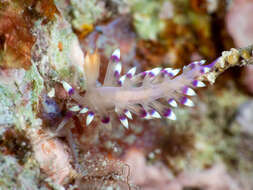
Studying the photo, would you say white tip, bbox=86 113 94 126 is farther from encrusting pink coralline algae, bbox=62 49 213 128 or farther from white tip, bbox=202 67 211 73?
white tip, bbox=202 67 211 73

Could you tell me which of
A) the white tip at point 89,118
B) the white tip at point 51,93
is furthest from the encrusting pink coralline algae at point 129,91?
the white tip at point 51,93

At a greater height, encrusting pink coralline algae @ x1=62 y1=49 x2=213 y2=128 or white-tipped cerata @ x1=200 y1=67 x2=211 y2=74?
white-tipped cerata @ x1=200 y1=67 x2=211 y2=74

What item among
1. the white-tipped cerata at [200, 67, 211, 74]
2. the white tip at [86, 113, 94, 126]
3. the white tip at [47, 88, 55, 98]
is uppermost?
the white-tipped cerata at [200, 67, 211, 74]

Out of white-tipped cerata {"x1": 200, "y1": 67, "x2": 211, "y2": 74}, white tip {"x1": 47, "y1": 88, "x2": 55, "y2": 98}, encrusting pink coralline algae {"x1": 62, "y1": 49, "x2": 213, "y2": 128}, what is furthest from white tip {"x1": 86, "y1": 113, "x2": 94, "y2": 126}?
white-tipped cerata {"x1": 200, "y1": 67, "x2": 211, "y2": 74}

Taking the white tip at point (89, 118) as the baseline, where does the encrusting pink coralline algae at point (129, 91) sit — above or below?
above

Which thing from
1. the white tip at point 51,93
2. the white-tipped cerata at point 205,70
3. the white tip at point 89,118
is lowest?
the white tip at point 89,118

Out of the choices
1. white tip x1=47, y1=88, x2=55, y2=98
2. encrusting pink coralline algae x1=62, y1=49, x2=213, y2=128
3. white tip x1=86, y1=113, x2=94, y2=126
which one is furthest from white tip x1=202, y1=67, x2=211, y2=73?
white tip x1=47, y1=88, x2=55, y2=98

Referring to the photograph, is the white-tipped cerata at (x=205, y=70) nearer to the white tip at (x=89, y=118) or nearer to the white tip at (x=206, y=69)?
the white tip at (x=206, y=69)

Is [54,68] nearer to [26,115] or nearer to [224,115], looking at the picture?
[26,115]

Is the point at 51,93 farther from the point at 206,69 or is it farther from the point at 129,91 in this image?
the point at 206,69
